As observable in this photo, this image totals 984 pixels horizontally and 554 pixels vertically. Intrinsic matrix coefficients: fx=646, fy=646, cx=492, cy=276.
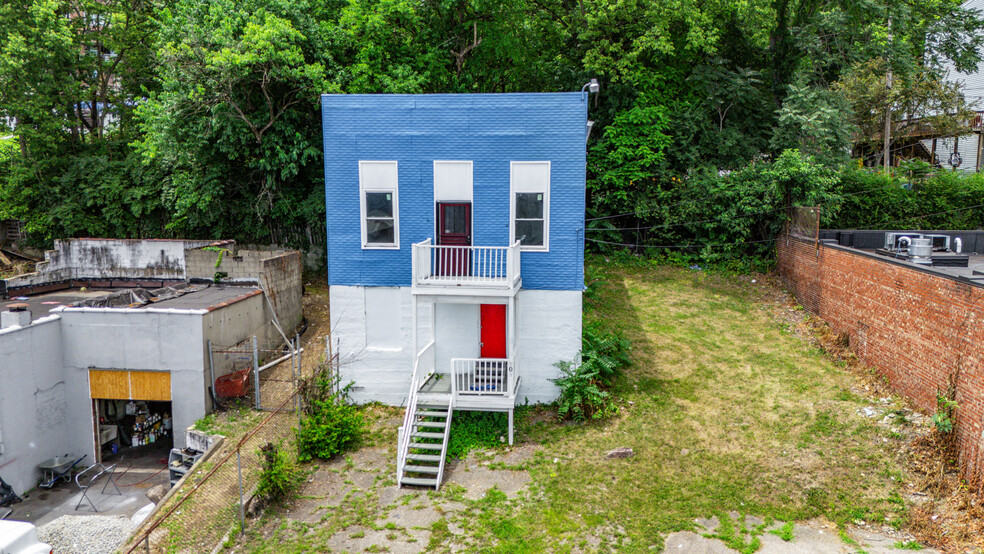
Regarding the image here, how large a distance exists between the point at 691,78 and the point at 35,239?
30.4 metres

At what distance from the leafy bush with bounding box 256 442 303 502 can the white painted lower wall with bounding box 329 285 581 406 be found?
3.65 meters

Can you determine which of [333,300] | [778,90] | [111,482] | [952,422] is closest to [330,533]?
[333,300]

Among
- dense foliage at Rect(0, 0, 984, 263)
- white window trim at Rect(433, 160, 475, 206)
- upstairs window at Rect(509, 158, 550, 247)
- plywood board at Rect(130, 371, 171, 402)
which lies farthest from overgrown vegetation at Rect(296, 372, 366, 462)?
dense foliage at Rect(0, 0, 984, 263)

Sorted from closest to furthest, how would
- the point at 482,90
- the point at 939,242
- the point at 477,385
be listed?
the point at 477,385 → the point at 939,242 → the point at 482,90

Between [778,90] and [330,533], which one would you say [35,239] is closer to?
[330,533]

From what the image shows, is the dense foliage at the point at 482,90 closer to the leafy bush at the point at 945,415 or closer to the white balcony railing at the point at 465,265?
the white balcony railing at the point at 465,265

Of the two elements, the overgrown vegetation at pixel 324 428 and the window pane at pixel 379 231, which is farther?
the window pane at pixel 379 231

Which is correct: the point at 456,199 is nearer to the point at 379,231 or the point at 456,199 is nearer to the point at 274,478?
the point at 379,231

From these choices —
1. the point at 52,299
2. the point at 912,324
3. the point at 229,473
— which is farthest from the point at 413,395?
the point at 52,299

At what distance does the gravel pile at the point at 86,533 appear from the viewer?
1303 centimetres

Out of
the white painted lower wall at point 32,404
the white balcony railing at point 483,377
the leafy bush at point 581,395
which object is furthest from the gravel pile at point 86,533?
the leafy bush at point 581,395

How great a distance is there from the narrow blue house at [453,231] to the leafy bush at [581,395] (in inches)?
13.6

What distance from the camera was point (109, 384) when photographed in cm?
1789

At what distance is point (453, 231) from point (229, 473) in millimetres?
7266
